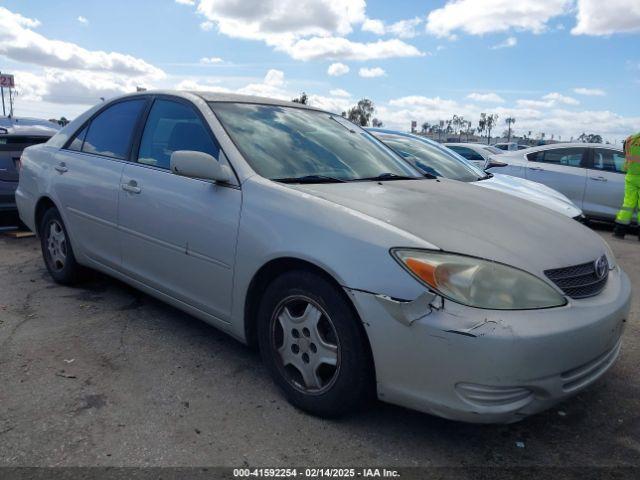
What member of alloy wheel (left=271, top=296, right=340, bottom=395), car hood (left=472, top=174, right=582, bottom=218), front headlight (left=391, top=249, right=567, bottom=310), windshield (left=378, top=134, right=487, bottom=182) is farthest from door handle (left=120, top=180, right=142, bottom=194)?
car hood (left=472, top=174, right=582, bottom=218)

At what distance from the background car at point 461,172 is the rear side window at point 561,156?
3466 millimetres

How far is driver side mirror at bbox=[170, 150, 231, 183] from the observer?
2918 millimetres

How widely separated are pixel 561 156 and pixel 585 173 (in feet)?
1.94

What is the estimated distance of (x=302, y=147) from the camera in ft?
11.0

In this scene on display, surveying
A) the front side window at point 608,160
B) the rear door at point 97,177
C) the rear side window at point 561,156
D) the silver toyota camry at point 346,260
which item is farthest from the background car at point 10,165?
the front side window at point 608,160

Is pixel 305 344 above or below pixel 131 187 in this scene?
below

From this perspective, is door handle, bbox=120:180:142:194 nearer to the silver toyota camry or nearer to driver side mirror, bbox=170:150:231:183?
the silver toyota camry

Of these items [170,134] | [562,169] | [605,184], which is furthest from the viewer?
[562,169]

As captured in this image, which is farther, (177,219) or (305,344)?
(177,219)

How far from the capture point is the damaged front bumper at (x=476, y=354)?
2129mm

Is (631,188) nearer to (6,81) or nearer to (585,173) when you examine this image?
(585,173)

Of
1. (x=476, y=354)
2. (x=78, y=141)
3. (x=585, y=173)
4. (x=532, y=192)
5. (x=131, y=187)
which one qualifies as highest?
(x=585, y=173)

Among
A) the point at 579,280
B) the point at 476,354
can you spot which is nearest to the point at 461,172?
the point at 579,280

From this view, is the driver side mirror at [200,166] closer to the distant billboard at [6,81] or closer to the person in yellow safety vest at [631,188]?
the person in yellow safety vest at [631,188]
